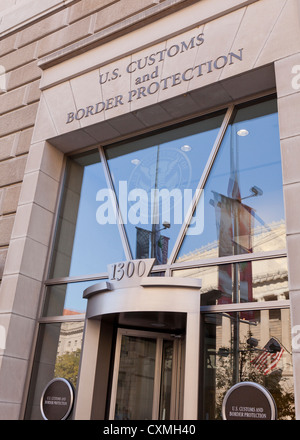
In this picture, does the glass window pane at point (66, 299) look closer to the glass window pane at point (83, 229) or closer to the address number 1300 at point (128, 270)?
the glass window pane at point (83, 229)

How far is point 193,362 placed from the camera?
19.8 ft

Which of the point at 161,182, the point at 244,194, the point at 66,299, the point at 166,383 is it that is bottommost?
the point at 166,383

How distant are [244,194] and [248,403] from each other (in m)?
2.96

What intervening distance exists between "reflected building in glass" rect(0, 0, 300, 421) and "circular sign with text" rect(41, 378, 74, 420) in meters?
0.27

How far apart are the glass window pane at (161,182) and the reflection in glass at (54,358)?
5.82ft

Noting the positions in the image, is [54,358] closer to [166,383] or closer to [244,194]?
[166,383]

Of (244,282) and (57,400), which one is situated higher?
(244,282)

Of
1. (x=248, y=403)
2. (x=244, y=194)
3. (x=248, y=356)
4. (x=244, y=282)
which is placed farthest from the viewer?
(x=244, y=194)

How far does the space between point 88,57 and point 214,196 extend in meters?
3.93

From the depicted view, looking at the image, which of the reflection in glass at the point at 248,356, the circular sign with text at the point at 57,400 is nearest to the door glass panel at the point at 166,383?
the reflection in glass at the point at 248,356

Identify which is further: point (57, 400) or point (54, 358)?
point (54, 358)

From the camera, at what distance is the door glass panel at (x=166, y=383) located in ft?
23.2

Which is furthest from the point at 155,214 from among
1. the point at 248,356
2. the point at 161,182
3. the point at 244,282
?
the point at 248,356

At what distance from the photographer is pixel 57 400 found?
7215 millimetres
